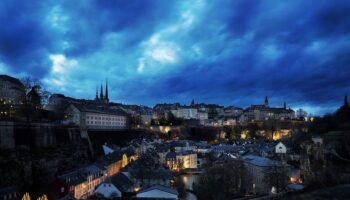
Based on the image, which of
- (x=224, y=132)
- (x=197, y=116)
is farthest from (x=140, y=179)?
(x=197, y=116)

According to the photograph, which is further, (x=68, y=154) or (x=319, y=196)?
(x=68, y=154)

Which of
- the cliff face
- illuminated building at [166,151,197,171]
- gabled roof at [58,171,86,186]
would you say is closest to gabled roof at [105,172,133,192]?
gabled roof at [58,171,86,186]

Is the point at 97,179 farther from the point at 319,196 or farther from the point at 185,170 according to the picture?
the point at 319,196

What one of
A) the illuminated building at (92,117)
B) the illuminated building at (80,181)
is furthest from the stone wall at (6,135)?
the illuminated building at (92,117)

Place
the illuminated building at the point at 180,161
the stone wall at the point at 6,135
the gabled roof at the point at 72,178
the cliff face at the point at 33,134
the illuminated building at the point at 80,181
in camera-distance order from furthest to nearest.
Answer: the illuminated building at the point at 180,161 < the cliff face at the point at 33,134 < the stone wall at the point at 6,135 < the gabled roof at the point at 72,178 < the illuminated building at the point at 80,181

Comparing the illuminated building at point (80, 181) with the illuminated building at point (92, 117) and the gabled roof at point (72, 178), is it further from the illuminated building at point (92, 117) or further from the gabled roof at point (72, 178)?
the illuminated building at point (92, 117)

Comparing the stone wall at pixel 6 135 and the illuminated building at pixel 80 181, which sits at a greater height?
the stone wall at pixel 6 135

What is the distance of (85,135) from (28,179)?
75.0 ft

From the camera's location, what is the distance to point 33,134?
41.5m

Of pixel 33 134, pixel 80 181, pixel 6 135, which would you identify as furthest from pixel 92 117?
pixel 80 181

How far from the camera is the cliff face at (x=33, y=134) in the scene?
3597cm

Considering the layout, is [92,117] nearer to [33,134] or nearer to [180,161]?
[180,161]

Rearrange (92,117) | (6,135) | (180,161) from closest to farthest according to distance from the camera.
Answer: (6,135)
(180,161)
(92,117)

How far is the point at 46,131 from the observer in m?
44.8
